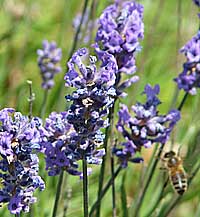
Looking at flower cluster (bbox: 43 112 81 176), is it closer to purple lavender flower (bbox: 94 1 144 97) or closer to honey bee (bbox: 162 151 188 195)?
purple lavender flower (bbox: 94 1 144 97)

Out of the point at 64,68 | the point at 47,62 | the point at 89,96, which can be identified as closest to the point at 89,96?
the point at 89,96

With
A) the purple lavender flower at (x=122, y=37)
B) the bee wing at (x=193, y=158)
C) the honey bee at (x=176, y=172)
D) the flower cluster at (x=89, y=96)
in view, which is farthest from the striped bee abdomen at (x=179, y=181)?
the flower cluster at (x=89, y=96)

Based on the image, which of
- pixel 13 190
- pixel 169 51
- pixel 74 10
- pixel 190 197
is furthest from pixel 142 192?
pixel 74 10

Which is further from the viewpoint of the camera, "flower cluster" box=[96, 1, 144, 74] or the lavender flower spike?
"flower cluster" box=[96, 1, 144, 74]

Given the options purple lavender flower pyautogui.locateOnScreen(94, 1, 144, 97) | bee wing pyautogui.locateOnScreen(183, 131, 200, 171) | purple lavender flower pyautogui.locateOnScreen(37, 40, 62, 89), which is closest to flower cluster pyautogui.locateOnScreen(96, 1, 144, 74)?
purple lavender flower pyautogui.locateOnScreen(94, 1, 144, 97)

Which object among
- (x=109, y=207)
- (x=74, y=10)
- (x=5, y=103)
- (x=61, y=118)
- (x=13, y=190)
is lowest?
(x=13, y=190)

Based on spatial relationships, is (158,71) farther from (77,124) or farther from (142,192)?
Result: (77,124)

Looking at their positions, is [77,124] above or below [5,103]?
below
